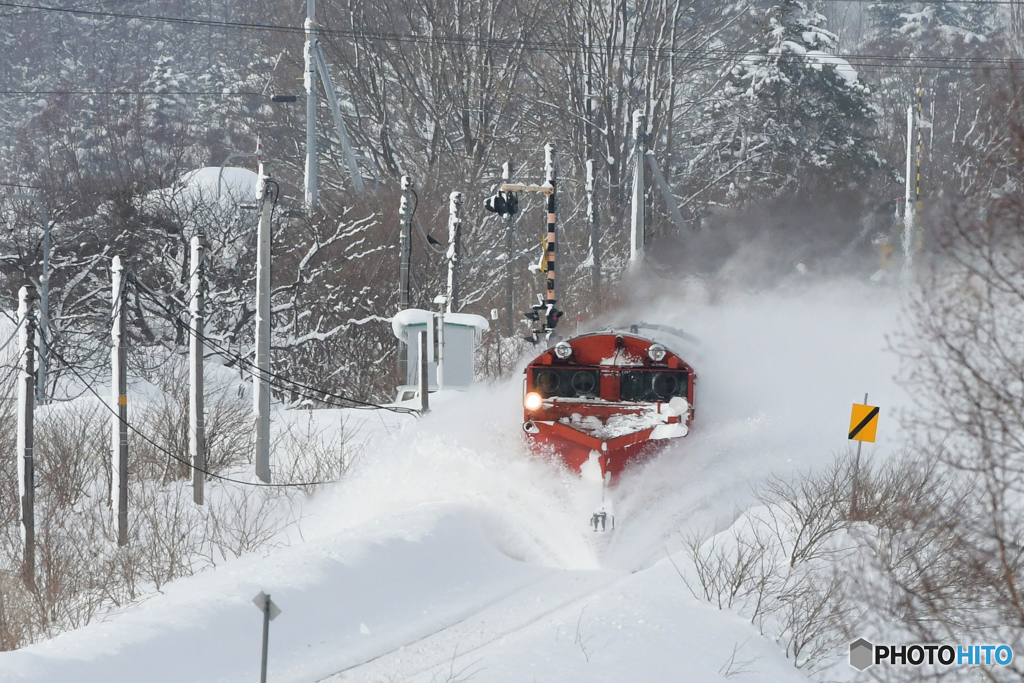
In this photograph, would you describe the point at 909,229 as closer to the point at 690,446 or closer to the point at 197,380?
the point at 690,446

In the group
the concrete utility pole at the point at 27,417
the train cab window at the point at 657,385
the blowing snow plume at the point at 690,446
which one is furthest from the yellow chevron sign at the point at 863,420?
the concrete utility pole at the point at 27,417

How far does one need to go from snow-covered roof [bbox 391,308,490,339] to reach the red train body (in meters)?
7.08

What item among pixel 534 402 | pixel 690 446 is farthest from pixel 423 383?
pixel 690 446

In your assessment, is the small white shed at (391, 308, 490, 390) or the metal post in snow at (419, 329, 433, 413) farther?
the small white shed at (391, 308, 490, 390)

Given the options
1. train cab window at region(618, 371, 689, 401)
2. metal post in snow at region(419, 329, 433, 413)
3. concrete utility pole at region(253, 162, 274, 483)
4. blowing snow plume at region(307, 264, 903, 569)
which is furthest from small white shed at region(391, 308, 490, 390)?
train cab window at region(618, 371, 689, 401)

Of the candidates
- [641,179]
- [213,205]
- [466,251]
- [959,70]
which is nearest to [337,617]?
[641,179]

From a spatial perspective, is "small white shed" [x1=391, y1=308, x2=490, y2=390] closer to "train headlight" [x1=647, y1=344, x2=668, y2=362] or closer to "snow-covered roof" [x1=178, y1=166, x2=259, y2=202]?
"train headlight" [x1=647, y1=344, x2=668, y2=362]

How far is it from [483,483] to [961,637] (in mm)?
6736

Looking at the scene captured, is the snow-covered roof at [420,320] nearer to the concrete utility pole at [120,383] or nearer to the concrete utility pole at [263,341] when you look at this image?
the concrete utility pole at [263,341]

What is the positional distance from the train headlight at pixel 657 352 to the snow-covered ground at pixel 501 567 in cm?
119

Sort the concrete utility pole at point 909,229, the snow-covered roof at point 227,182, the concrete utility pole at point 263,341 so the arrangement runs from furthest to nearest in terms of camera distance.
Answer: the snow-covered roof at point 227,182
the concrete utility pole at point 909,229
the concrete utility pole at point 263,341

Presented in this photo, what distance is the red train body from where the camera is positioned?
14531 mm

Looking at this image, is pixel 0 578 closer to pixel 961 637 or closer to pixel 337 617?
pixel 337 617

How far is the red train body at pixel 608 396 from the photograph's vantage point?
1453 cm
